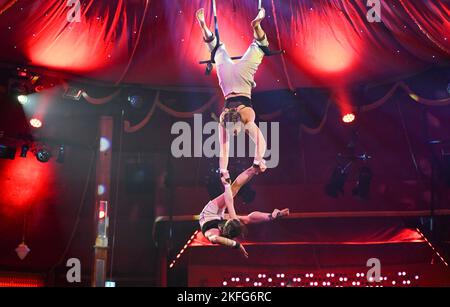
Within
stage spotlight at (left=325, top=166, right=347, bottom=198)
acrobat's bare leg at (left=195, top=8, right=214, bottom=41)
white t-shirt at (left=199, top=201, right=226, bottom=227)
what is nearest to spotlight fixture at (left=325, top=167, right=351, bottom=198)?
stage spotlight at (left=325, top=166, right=347, bottom=198)

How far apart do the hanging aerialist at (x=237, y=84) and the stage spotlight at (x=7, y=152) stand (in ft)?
8.29

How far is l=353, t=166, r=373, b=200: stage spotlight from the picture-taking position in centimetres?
660

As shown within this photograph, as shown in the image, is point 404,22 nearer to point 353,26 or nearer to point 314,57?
point 353,26

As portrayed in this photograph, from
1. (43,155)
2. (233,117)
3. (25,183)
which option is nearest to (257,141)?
(233,117)

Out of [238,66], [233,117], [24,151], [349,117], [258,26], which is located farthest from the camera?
[349,117]

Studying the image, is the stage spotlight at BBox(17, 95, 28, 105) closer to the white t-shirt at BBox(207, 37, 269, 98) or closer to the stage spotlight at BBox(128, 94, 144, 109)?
the stage spotlight at BBox(128, 94, 144, 109)

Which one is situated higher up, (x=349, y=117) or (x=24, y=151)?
(x=349, y=117)

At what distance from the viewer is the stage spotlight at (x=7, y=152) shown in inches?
250

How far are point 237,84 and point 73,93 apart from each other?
7.59ft

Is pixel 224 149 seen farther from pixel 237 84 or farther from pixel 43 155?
pixel 43 155

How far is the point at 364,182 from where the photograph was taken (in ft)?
21.7

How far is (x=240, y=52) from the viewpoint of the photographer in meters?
5.65

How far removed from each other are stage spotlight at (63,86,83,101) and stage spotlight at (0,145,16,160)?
2.61 ft
